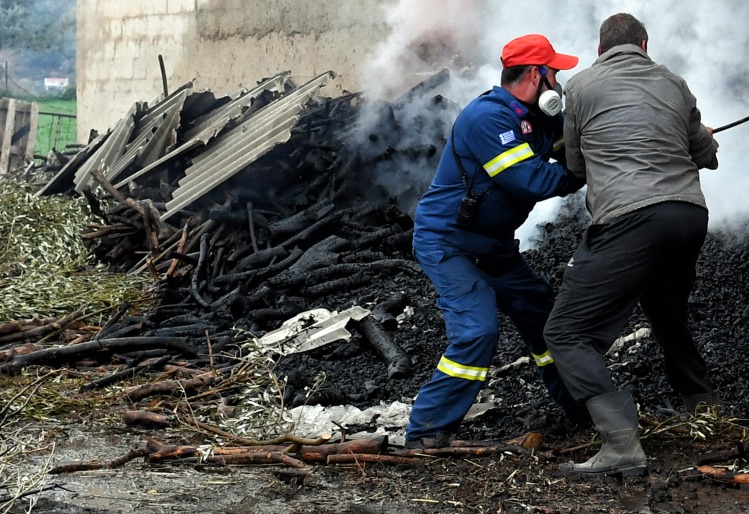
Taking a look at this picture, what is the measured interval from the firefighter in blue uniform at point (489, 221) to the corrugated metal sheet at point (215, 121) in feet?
24.0

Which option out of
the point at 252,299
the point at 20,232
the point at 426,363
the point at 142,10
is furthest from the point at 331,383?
the point at 142,10

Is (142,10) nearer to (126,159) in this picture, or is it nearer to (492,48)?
(126,159)

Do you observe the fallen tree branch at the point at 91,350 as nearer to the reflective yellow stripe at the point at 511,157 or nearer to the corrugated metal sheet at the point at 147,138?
the reflective yellow stripe at the point at 511,157

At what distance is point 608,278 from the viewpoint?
450 cm

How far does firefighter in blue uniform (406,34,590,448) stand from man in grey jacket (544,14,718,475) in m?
0.28

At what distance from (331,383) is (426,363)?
677mm

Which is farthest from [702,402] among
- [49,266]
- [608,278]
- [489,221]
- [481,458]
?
[49,266]

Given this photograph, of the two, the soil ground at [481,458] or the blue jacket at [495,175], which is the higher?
the blue jacket at [495,175]

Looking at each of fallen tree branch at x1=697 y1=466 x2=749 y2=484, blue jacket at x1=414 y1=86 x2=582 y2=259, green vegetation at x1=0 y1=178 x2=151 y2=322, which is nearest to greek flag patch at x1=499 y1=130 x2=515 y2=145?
blue jacket at x1=414 y1=86 x2=582 y2=259

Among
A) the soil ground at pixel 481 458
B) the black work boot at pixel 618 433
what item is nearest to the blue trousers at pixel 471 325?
the soil ground at pixel 481 458

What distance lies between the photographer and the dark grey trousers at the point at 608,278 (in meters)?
4.46

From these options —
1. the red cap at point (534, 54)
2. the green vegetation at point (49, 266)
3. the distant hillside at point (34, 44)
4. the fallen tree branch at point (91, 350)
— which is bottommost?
the fallen tree branch at point (91, 350)

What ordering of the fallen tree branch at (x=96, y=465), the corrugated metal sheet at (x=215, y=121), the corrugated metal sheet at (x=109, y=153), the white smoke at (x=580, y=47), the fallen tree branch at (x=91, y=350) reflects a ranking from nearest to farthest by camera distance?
the fallen tree branch at (x=96, y=465) → the fallen tree branch at (x=91, y=350) → the white smoke at (x=580, y=47) → the corrugated metal sheet at (x=215, y=121) → the corrugated metal sheet at (x=109, y=153)

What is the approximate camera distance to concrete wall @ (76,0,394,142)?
12.7 m
